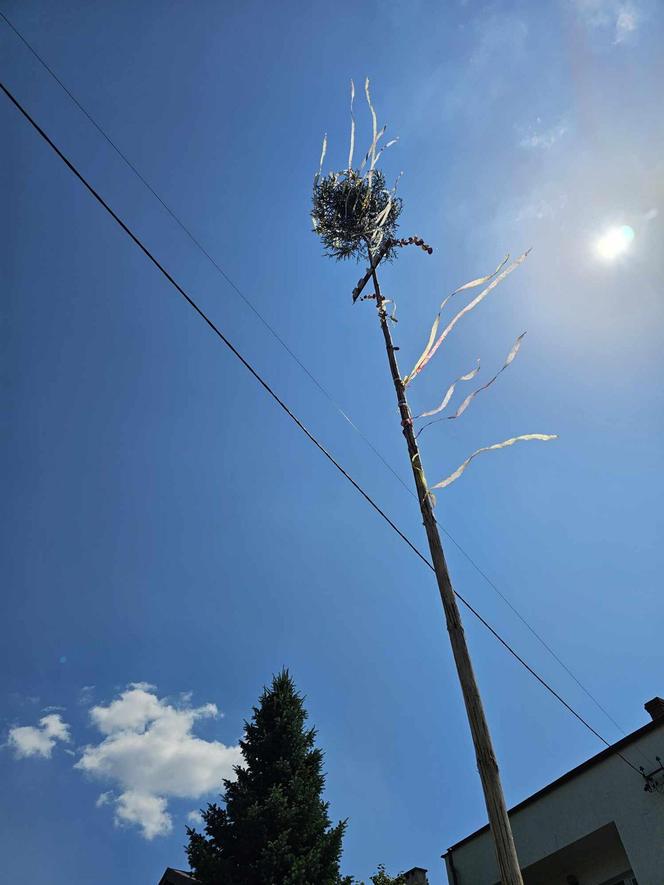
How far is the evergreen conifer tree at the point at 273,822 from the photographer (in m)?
12.1

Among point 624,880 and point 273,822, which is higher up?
point 273,822

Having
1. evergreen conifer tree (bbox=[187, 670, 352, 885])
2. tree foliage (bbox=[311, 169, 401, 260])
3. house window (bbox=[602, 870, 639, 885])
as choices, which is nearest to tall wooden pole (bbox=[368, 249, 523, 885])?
tree foliage (bbox=[311, 169, 401, 260])

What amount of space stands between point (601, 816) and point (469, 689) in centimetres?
1177

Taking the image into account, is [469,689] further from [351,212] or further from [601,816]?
[601,816]

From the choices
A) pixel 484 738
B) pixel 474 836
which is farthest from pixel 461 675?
pixel 474 836

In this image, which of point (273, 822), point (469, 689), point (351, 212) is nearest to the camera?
point (469, 689)

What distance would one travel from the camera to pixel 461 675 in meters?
4.86

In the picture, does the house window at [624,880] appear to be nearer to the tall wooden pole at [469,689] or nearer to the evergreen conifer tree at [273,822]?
the evergreen conifer tree at [273,822]

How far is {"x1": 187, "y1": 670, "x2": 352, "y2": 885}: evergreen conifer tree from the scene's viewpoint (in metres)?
12.1

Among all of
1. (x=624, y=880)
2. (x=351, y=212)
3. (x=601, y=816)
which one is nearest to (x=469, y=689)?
(x=351, y=212)

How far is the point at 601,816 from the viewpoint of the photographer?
1335cm

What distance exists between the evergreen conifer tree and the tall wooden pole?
9.54m

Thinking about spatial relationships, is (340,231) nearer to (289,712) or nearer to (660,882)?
(289,712)

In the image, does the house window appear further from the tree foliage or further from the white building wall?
the tree foliage
